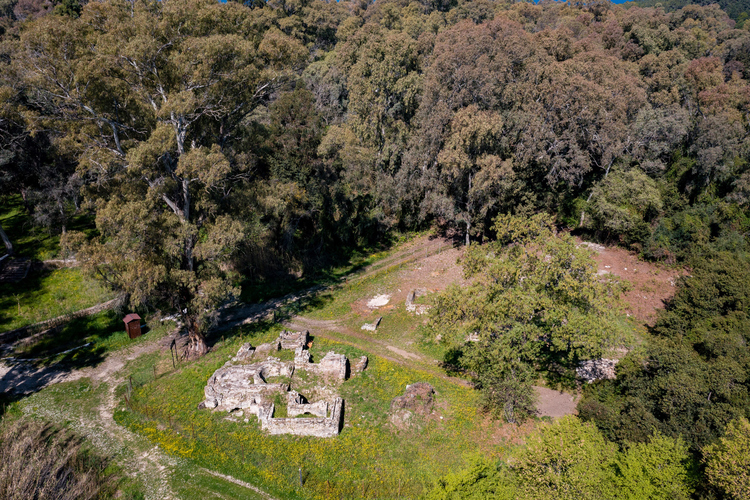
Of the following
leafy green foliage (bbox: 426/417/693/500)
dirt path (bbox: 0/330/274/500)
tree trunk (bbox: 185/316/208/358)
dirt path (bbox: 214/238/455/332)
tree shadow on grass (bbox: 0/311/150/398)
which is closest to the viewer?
leafy green foliage (bbox: 426/417/693/500)

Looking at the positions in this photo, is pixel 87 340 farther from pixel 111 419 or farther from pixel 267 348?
pixel 267 348

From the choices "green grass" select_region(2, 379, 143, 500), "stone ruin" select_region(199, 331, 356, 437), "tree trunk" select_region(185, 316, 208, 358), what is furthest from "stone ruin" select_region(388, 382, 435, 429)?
"tree trunk" select_region(185, 316, 208, 358)

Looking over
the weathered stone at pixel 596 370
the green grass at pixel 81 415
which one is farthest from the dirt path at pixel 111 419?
the weathered stone at pixel 596 370

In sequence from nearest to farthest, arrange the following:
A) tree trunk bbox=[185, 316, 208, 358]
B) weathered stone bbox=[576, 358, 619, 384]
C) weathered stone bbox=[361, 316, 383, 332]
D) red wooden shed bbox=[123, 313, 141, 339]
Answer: weathered stone bbox=[576, 358, 619, 384] < tree trunk bbox=[185, 316, 208, 358] < red wooden shed bbox=[123, 313, 141, 339] < weathered stone bbox=[361, 316, 383, 332]

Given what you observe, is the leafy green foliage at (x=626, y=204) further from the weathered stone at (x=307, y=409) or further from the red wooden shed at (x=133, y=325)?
the red wooden shed at (x=133, y=325)

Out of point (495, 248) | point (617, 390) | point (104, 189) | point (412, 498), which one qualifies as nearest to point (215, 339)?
point (104, 189)

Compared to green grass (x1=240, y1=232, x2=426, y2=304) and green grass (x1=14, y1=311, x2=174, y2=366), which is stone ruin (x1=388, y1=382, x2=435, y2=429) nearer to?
green grass (x1=240, y1=232, x2=426, y2=304)

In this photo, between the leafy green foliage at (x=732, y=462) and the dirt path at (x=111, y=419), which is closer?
the leafy green foliage at (x=732, y=462)
